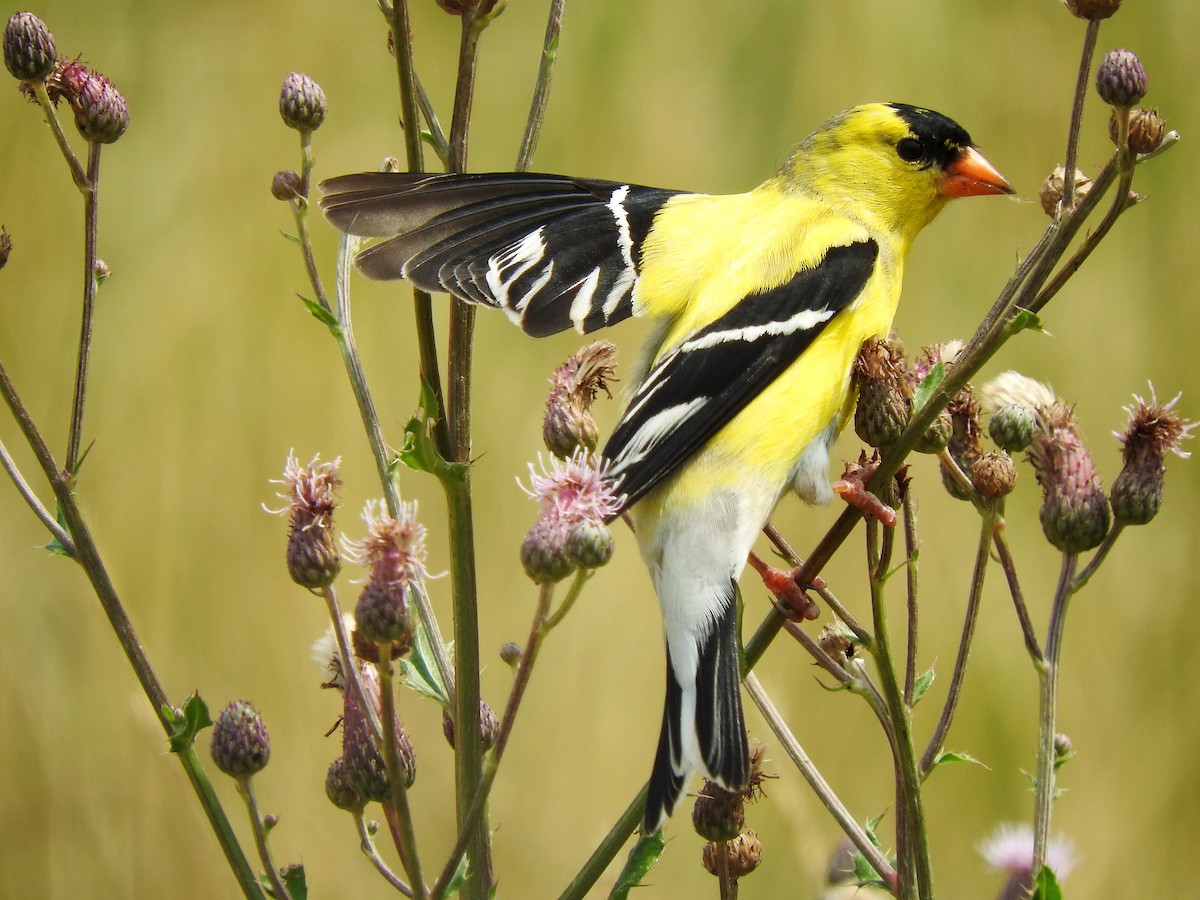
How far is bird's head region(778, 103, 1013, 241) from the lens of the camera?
Answer: 248cm

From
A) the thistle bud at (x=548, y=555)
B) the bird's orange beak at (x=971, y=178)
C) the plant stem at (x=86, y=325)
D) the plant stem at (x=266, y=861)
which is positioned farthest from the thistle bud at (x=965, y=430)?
the plant stem at (x=86, y=325)

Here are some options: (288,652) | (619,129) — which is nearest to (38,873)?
(288,652)

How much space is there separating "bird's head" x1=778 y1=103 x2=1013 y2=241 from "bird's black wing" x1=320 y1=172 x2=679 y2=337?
53cm

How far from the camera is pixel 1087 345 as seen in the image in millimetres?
3600

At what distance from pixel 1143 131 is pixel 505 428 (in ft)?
6.70

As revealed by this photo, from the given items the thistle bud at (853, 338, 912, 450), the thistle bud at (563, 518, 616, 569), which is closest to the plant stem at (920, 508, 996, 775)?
the thistle bud at (853, 338, 912, 450)

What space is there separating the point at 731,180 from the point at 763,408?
1.93m

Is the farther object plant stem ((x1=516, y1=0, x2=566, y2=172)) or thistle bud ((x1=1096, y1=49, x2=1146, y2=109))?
thistle bud ((x1=1096, y1=49, x2=1146, y2=109))

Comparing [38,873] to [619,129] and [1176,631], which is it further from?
[1176,631]

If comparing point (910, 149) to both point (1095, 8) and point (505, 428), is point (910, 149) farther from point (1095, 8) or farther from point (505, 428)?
point (505, 428)

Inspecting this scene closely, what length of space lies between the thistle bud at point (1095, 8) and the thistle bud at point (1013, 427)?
546 millimetres

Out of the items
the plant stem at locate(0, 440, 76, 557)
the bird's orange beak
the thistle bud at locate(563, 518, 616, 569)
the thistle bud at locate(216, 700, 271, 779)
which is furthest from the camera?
the bird's orange beak

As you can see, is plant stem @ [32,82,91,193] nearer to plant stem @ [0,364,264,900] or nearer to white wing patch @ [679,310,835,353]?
plant stem @ [0,364,264,900]

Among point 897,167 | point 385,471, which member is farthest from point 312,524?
point 897,167
